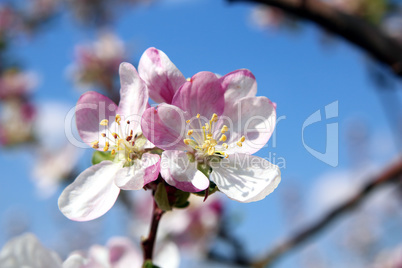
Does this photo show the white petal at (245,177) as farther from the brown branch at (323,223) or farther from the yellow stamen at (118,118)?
the brown branch at (323,223)

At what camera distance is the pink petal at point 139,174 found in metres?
0.68

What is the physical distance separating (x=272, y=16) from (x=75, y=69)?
2185mm

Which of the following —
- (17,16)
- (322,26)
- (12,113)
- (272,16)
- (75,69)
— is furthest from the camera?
(17,16)

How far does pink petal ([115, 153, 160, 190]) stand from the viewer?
679mm

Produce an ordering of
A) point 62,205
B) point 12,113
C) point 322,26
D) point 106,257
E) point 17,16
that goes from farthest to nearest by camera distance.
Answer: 1. point 17,16
2. point 12,113
3. point 322,26
4. point 106,257
5. point 62,205

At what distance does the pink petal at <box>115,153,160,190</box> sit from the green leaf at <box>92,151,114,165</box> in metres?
0.10

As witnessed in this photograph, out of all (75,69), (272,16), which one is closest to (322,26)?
(75,69)

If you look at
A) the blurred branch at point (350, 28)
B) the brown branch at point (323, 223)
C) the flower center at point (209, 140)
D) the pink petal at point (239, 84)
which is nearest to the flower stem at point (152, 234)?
the flower center at point (209, 140)

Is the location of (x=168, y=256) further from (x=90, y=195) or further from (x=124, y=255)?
(x=90, y=195)

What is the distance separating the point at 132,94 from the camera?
762mm

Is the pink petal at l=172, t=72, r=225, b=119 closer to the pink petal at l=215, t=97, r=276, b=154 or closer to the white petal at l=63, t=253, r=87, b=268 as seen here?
the pink petal at l=215, t=97, r=276, b=154

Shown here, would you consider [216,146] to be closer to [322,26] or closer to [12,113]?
[322,26]

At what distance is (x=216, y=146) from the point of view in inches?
32.2

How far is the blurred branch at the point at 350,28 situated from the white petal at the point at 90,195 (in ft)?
3.50
